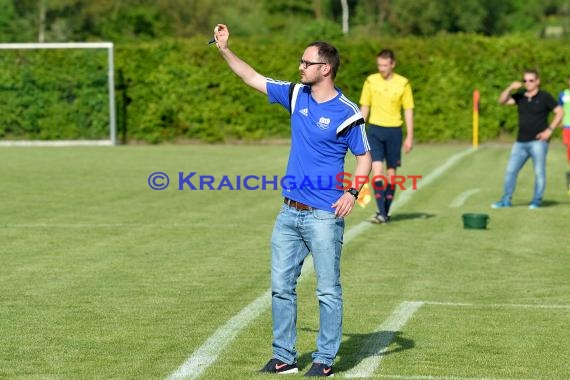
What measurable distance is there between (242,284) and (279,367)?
3504 millimetres

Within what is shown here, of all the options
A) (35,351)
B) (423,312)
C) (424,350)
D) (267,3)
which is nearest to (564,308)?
(423,312)

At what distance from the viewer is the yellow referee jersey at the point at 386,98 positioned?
16.2 m

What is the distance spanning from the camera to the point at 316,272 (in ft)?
24.7

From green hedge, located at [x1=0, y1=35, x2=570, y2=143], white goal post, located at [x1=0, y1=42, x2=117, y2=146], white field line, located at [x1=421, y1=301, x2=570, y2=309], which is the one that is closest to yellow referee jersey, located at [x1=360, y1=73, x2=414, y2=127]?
white field line, located at [x1=421, y1=301, x2=570, y2=309]

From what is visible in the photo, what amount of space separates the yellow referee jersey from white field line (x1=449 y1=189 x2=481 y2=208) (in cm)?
266

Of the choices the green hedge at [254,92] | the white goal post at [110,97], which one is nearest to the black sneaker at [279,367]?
the white goal post at [110,97]

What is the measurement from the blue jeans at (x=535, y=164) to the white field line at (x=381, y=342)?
8.33 meters

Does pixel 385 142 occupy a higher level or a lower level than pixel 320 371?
higher

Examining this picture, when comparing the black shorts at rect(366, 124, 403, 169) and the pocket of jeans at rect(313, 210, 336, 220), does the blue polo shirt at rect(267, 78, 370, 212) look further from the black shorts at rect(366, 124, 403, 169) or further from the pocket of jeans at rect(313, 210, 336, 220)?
the black shorts at rect(366, 124, 403, 169)

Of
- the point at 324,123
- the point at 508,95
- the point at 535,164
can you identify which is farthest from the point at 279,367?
the point at 535,164

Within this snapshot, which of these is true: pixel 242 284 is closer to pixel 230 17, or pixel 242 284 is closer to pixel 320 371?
pixel 320 371

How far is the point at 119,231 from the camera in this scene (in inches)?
592

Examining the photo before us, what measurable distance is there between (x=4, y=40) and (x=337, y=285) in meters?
53.7

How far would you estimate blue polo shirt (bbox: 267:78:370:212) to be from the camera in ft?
24.6
